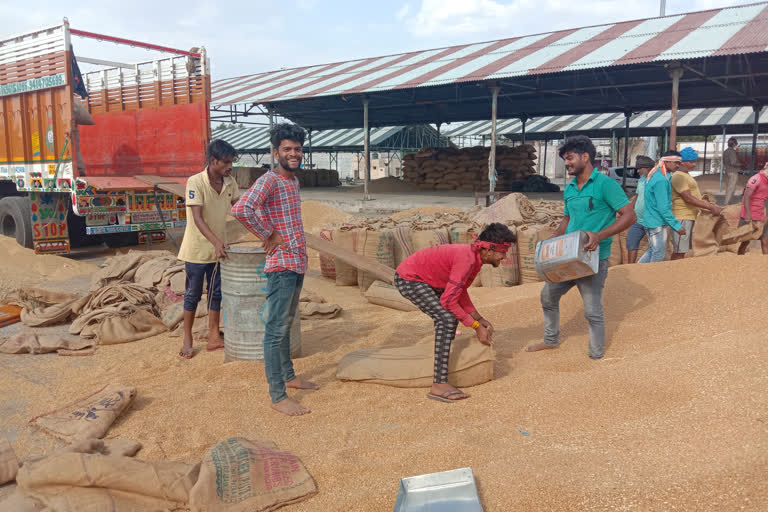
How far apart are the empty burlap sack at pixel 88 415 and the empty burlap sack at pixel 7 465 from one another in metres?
0.35

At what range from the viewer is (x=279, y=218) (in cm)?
324

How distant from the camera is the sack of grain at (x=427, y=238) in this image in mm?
6535

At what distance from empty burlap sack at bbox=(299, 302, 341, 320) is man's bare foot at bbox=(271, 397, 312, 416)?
2111mm

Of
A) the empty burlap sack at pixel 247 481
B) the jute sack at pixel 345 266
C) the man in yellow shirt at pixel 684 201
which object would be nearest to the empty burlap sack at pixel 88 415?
the empty burlap sack at pixel 247 481

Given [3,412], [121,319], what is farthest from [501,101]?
[3,412]

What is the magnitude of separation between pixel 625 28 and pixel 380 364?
1237 centimetres

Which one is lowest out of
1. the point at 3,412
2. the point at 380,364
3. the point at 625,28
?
the point at 3,412

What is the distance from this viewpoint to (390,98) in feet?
56.8

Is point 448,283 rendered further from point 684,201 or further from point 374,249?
point 684,201

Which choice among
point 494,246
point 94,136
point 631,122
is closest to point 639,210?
point 494,246

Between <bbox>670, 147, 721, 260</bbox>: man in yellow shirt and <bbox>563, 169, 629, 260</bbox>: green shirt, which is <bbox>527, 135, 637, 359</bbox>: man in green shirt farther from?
<bbox>670, 147, 721, 260</bbox>: man in yellow shirt

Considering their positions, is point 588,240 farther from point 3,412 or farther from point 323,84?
point 323,84

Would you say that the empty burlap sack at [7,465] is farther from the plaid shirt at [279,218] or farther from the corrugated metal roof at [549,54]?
the corrugated metal roof at [549,54]

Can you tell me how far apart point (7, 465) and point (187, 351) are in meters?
1.75
